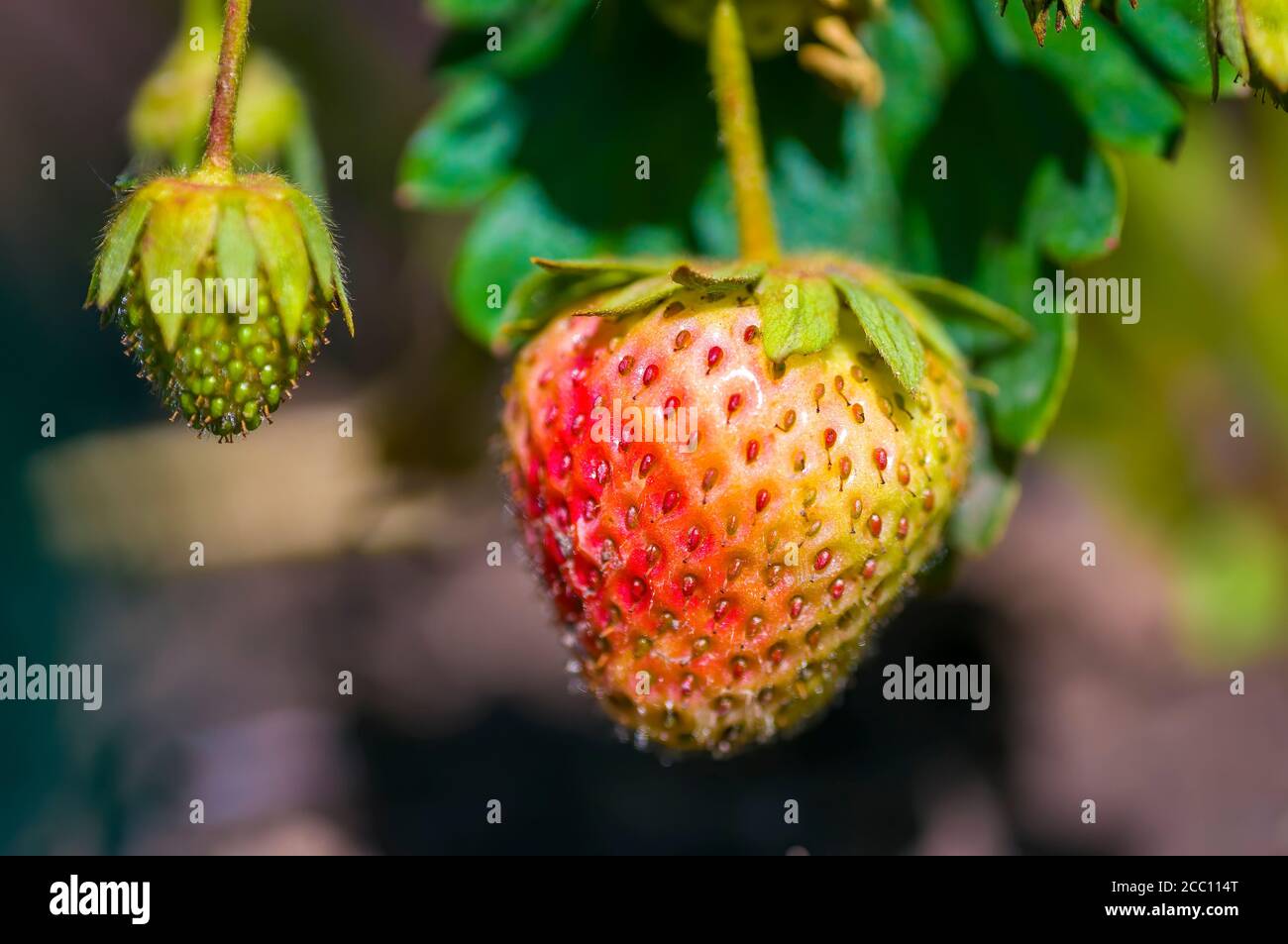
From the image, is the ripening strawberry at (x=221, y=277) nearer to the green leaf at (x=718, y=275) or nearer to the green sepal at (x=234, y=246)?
the green sepal at (x=234, y=246)

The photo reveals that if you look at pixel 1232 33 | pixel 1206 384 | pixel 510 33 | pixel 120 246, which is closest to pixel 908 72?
pixel 510 33

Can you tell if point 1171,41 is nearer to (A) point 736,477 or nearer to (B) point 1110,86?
(B) point 1110,86

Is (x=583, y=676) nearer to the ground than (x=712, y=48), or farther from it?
nearer to the ground

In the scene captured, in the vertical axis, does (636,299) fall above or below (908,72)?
below

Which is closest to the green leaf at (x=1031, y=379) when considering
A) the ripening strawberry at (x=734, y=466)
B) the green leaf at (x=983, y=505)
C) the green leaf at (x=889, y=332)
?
the green leaf at (x=983, y=505)

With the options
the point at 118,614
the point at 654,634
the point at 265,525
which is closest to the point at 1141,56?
the point at 654,634
